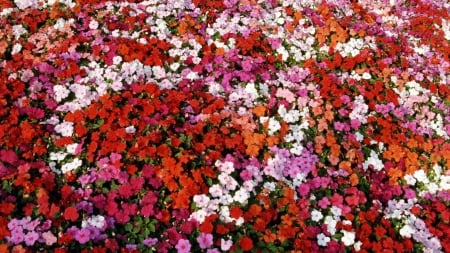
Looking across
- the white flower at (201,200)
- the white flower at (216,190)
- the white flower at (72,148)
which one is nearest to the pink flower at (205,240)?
the white flower at (201,200)

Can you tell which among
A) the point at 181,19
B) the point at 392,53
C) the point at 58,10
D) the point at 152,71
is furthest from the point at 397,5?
the point at 58,10

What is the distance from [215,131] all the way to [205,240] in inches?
55.6

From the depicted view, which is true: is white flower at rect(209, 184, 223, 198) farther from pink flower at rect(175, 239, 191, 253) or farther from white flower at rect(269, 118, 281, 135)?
white flower at rect(269, 118, 281, 135)

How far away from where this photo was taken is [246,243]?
4809mm

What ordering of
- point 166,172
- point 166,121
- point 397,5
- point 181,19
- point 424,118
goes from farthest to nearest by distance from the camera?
point 397,5 → point 181,19 → point 424,118 → point 166,121 → point 166,172

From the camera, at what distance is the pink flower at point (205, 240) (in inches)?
189

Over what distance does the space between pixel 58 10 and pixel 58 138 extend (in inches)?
97.2

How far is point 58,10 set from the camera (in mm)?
7266

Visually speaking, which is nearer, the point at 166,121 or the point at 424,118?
the point at 166,121

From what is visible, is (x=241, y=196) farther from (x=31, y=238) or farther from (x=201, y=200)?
(x=31, y=238)

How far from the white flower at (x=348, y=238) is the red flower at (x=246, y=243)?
1005 mm

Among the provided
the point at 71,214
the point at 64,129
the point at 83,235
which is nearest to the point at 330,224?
the point at 83,235

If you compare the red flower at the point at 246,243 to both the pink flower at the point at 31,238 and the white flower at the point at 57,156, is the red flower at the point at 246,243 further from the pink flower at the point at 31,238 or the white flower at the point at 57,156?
the white flower at the point at 57,156

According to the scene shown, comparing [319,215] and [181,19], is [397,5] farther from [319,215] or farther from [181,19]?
[319,215]
